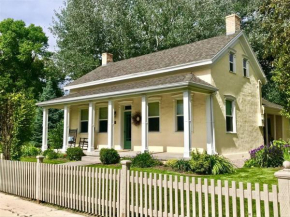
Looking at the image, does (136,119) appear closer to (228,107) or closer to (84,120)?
(84,120)

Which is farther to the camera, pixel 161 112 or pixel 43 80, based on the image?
pixel 43 80

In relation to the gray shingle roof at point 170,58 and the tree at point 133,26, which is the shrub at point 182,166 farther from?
the tree at point 133,26

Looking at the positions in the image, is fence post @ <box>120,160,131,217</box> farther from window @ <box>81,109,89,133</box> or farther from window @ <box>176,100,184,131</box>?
window @ <box>81,109,89,133</box>

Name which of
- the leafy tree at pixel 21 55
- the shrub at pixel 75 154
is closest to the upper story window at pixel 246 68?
the shrub at pixel 75 154

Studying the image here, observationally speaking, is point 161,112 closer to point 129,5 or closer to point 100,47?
point 100,47

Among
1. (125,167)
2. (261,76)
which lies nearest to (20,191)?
(125,167)

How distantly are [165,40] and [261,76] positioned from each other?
474 inches

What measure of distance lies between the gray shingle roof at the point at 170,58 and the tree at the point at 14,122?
853cm

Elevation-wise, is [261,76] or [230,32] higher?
[230,32]

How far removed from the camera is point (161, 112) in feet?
49.0

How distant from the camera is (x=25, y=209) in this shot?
19.5 feet

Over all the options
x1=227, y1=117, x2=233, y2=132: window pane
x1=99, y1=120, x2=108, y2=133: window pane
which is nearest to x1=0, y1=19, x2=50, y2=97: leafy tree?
x1=99, y1=120, x2=108, y2=133: window pane

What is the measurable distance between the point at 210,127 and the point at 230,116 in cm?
266

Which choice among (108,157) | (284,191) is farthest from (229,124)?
(284,191)
